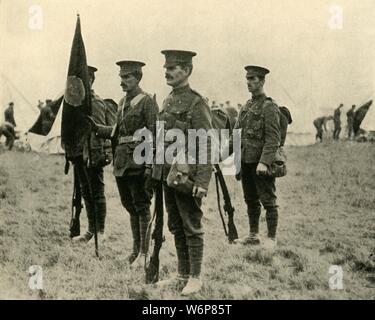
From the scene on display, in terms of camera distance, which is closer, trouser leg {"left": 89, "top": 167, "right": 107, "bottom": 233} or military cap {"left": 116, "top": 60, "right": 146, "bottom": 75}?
military cap {"left": 116, "top": 60, "right": 146, "bottom": 75}

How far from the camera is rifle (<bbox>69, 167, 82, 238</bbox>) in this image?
6.61 metres

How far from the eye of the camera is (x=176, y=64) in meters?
5.08

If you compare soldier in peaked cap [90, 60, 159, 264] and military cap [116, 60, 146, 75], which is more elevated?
military cap [116, 60, 146, 75]

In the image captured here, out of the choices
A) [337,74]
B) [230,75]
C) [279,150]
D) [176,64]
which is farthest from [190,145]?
[337,74]

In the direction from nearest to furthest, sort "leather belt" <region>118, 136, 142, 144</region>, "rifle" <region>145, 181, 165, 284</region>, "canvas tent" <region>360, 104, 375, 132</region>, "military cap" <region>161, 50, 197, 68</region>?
"military cap" <region>161, 50, 197, 68</region>
"rifle" <region>145, 181, 165, 284</region>
"leather belt" <region>118, 136, 142, 144</region>
"canvas tent" <region>360, 104, 375, 132</region>

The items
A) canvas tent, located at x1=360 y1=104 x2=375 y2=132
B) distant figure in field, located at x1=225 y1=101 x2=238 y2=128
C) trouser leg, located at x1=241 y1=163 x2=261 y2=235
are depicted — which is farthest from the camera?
distant figure in field, located at x1=225 y1=101 x2=238 y2=128

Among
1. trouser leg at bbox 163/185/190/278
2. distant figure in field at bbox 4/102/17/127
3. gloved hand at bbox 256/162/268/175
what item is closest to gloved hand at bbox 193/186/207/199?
trouser leg at bbox 163/185/190/278

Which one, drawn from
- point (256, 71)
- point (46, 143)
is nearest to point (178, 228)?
point (256, 71)

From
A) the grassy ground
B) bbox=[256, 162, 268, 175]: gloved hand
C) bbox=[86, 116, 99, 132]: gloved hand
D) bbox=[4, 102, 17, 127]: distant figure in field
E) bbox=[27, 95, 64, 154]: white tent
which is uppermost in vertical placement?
bbox=[4, 102, 17, 127]: distant figure in field

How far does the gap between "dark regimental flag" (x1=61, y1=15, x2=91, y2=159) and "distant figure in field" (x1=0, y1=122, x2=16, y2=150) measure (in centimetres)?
182

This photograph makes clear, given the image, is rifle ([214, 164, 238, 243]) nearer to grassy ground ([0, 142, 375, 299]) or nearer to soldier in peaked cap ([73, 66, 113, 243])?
grassy ground ([0, 142, 375, 299])

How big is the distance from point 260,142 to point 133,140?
1505mm

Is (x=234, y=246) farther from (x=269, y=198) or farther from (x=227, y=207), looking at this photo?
(x=269, y=198)

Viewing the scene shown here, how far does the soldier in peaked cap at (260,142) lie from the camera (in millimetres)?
6105
